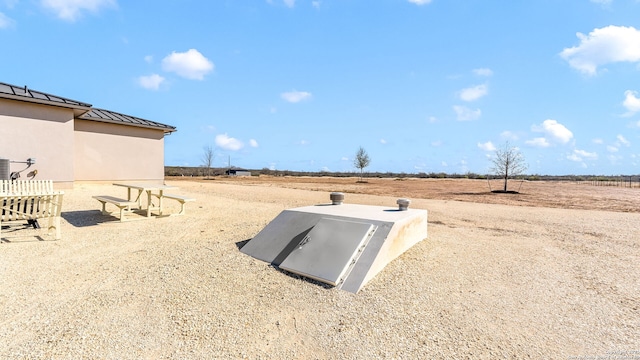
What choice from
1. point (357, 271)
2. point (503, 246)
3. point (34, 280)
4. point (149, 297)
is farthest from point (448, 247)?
point (34, 280)

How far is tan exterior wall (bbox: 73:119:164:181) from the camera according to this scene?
43.9 feet

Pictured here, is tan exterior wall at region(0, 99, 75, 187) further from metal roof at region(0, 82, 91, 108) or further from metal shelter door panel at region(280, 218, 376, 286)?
metal shelter door panel at region(280, 218, 376, 286)

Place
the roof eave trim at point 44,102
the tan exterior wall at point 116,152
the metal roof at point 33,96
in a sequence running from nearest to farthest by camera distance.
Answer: the roof eave trim at point 44,102 → the metal roof at point 33,96 → the tan exterior wall at point 116,152

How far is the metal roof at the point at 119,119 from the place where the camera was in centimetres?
1363

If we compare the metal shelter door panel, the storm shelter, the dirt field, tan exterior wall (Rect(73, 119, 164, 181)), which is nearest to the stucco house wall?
tan exterior wall (Rect(73, 119, 164, 181))

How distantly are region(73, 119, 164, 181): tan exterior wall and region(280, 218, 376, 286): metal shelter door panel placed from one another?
13516 mm

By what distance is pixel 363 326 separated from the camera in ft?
8.57

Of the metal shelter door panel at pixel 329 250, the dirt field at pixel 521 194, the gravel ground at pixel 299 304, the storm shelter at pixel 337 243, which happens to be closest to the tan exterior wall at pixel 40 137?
the gravel ground at pixel 299 304

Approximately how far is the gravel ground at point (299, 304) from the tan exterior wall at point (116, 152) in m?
9.78

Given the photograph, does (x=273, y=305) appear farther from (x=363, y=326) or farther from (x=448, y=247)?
(x=448, y=247)

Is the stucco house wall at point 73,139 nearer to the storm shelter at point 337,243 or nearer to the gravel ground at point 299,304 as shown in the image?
the gravel ground at point 299,304

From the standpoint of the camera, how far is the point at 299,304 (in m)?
2.96

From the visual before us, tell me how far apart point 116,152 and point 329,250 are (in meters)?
14.4

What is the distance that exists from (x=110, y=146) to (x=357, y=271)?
14822 mm
